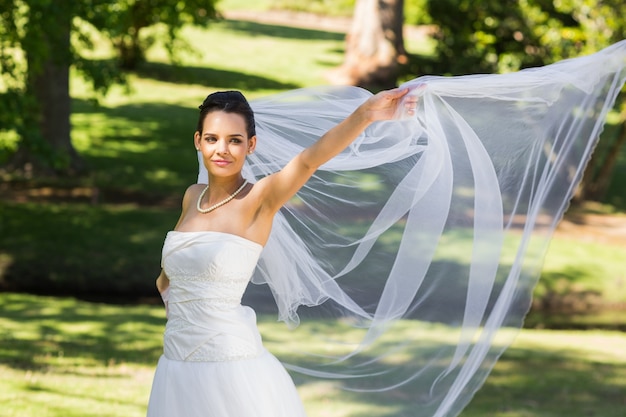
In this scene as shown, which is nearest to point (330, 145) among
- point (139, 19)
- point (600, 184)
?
point (600, 184)

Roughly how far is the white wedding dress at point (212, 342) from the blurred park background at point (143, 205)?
5.10 ft

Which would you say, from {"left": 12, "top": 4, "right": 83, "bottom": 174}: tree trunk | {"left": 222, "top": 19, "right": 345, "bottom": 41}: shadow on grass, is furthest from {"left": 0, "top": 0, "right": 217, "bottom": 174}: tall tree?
{"left": 222, "top": 19, "right": 345, "bottom": 41}: shadow on grass

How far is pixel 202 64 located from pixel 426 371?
103 feet

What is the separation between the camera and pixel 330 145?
138 inches

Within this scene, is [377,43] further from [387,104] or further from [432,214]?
[387,104]

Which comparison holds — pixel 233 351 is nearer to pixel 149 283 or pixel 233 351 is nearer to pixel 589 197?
pixel 149 283

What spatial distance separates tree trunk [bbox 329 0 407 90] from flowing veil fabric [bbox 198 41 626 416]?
23.9 metres

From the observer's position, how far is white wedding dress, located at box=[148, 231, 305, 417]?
3502mm

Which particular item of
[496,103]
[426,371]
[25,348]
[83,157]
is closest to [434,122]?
[496,103]

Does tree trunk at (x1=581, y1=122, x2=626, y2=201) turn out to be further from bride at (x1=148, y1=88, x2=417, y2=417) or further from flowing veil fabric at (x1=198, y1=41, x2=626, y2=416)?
bride at (x1=148, y1=88, x2=417, y2=417)

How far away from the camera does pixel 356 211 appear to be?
507 cm

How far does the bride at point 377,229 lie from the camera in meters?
3.55

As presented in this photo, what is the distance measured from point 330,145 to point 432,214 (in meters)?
1.17

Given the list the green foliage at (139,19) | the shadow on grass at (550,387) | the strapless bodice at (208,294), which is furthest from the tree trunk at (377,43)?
the strapless bodice at (208,294)
